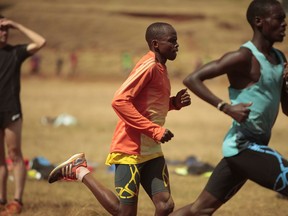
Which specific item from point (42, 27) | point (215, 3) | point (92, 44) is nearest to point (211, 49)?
point (92, 44)

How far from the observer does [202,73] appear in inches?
209

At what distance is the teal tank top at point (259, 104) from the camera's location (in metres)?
5.32

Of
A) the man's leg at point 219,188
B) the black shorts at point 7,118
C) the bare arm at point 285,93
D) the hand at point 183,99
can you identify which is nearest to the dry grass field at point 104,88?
the black shorts at point 7,118

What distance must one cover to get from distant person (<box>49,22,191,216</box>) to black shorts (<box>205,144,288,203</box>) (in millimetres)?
561

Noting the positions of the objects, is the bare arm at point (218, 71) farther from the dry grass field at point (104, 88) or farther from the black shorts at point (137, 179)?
the dry grass field at point (104, 88)

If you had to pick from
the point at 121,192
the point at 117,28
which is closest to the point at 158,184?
the point at 121,192

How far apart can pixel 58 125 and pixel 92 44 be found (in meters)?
27.7

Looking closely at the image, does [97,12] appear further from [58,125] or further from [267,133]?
[267,133]

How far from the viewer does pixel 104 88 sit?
1104 inches

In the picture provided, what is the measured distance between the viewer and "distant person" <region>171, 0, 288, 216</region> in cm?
526

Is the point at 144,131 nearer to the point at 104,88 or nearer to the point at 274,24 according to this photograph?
the point at 274,24

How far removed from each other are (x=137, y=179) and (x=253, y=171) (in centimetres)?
113

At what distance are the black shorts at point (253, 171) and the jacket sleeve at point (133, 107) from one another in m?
0.63

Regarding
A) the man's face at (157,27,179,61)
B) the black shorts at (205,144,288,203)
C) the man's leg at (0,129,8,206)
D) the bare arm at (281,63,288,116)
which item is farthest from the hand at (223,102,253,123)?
the man's leg at (0,129,8,206)
